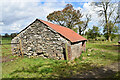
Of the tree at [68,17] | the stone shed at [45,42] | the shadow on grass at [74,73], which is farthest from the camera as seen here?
the tree at [68,17]

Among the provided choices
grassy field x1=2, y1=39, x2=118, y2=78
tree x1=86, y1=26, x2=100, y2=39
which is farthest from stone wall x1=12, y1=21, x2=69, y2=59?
tree x1=86, y1=26, x2=100, y2=39

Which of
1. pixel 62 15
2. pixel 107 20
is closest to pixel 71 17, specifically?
pixel 62 15

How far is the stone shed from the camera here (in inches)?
309

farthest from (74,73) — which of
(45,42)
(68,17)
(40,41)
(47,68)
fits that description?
(68,17)

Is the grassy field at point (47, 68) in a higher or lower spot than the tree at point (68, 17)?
lower

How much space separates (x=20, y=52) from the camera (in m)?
9.62

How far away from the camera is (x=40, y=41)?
8836mm

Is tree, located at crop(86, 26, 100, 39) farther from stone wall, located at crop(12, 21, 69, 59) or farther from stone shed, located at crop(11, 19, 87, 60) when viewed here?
stone wall, located at crop(12, 21, 69, 59)

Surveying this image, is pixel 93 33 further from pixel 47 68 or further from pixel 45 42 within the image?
pixel 47 68

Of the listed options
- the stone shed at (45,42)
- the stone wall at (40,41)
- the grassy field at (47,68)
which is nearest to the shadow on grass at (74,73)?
the grassy field at (47,68)

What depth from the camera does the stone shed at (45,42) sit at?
785 centimetres

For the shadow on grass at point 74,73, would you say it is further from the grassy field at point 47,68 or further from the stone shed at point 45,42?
the stone shed at point 45,42

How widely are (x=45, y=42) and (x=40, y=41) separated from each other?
0.61 m

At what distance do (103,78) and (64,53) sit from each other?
3.91 metres
